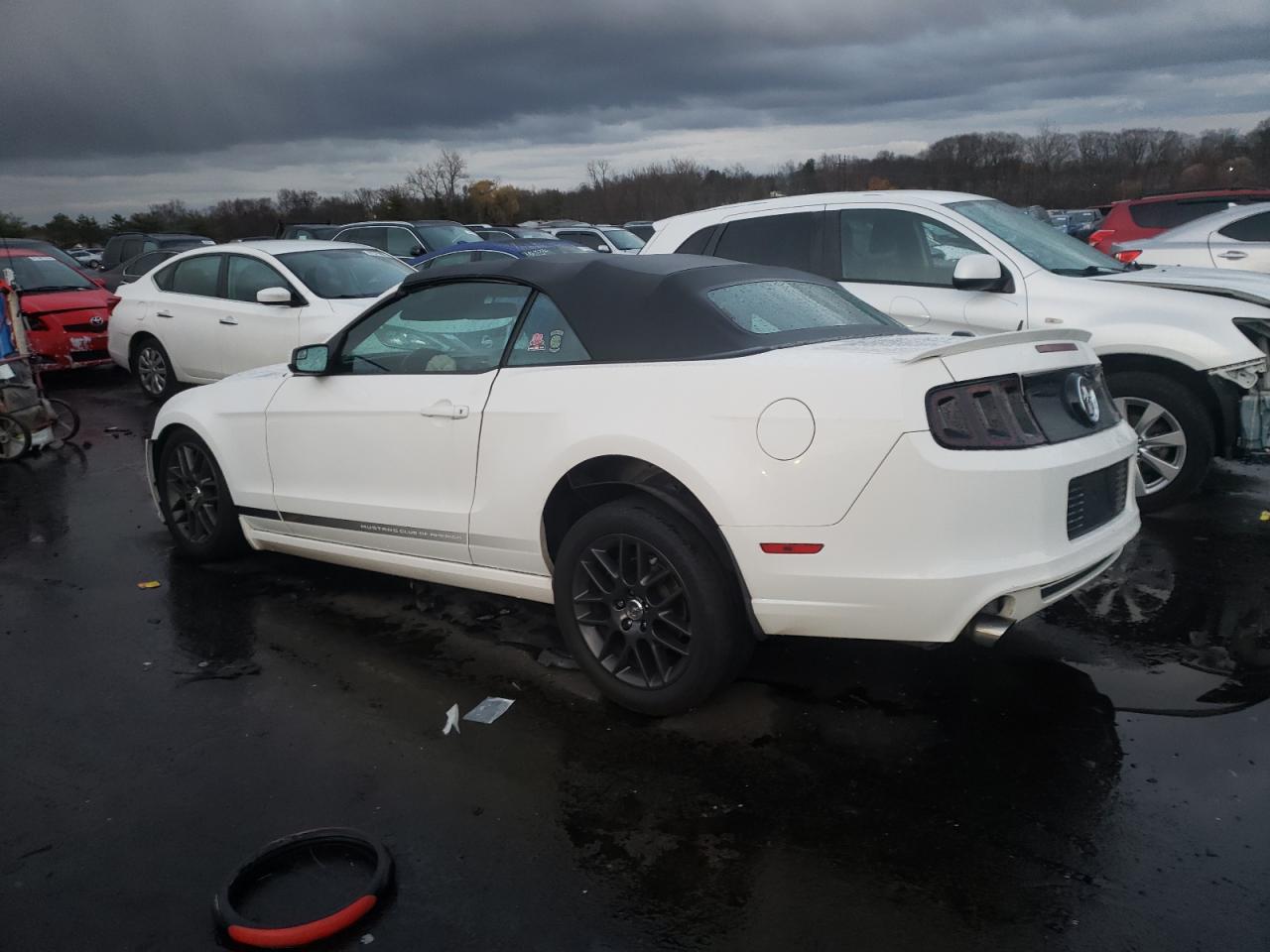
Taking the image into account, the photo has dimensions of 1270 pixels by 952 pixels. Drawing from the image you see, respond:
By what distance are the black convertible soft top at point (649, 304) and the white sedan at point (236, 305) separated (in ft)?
18.6

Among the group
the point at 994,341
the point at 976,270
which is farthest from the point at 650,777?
the point at 976,270

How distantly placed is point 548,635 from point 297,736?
1.28 metres

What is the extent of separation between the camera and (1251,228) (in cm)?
1092

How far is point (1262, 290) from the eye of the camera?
6266 millimetres

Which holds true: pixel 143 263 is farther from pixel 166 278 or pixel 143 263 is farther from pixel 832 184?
pixel 832 184

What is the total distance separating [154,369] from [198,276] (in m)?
1.24

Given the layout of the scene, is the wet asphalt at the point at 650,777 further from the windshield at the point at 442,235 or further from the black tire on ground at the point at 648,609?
the windshield at the point at 442,235

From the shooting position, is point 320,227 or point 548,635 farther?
point 320,227

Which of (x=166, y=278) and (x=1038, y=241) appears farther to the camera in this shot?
(x=166, y=278)

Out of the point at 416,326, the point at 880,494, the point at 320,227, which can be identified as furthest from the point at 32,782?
the point at 320,227

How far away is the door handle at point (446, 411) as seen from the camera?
4.31 m

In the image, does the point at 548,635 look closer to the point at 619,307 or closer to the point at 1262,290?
the point at 619,307

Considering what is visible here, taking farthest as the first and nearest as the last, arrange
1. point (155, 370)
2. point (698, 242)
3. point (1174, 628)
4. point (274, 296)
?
point (155, 370), point (274, 296), point (698, 242), point (1174, 628)

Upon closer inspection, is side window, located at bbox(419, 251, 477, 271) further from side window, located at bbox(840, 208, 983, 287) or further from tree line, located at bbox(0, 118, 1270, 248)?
tree line, located at bbox(0, 118, 1270, 248)
